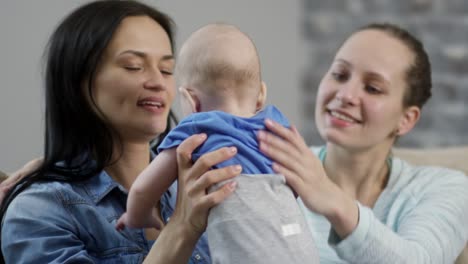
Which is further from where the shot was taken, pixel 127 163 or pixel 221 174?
pixel 127 163

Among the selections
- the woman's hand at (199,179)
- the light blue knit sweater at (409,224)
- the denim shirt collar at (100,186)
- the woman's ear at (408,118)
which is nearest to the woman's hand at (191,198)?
the woman's hand at (199,179)

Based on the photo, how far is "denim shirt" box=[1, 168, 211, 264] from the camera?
1.58 metres

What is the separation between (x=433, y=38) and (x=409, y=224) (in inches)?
71.1

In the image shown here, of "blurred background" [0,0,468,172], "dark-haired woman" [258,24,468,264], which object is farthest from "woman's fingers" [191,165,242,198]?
"blurred background" [0,0,468,172]

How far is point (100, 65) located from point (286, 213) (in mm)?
616

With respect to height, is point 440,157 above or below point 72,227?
below

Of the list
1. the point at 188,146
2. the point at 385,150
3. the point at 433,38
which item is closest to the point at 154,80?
the point at 188,146

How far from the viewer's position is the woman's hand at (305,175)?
151 centimetres

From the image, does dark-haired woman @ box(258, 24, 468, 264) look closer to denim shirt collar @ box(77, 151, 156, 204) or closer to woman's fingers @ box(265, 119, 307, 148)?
woman's fingers @ box(265, 119, 307, 148)

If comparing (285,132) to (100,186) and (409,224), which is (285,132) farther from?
(409,224)

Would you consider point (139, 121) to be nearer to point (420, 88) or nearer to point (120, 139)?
point (120, 139)

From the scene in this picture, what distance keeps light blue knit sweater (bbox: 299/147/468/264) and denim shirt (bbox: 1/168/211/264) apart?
408 mm

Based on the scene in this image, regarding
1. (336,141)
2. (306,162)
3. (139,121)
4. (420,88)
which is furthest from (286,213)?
(420,88)

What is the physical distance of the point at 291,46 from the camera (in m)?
3.88
